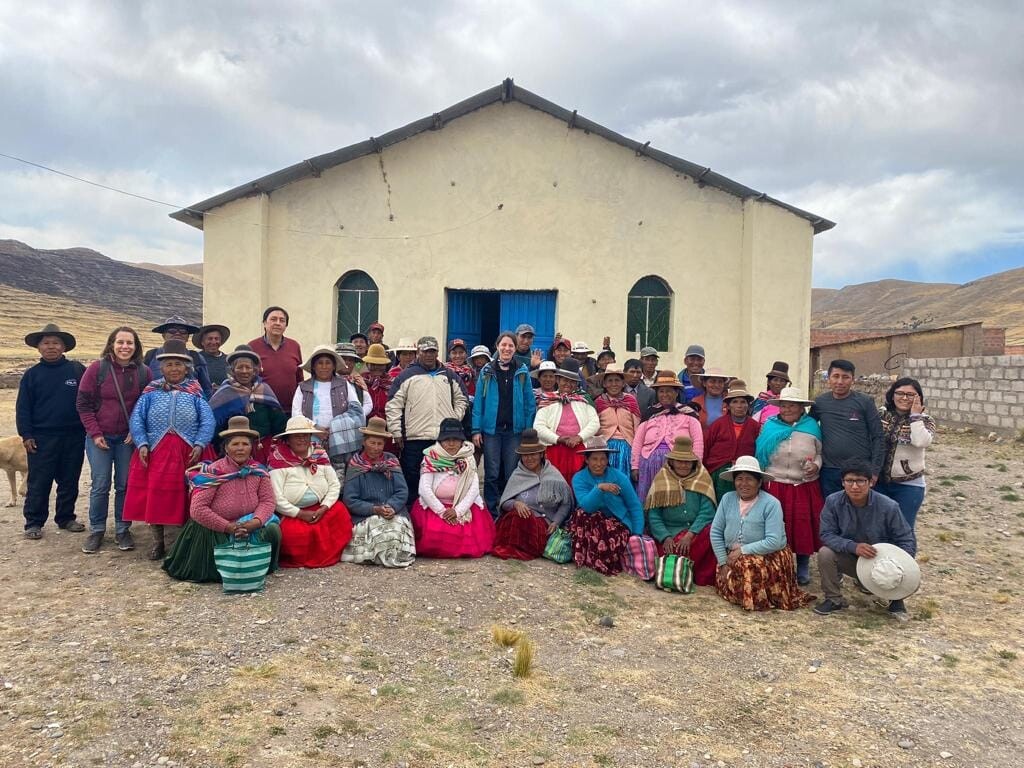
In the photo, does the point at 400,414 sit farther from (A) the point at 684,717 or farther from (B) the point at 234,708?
(A) the point at 684,717

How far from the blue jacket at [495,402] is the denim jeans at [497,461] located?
9cm

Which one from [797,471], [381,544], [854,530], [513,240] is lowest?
[381,544]

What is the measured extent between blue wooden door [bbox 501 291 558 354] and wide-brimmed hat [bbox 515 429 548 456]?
508 cm

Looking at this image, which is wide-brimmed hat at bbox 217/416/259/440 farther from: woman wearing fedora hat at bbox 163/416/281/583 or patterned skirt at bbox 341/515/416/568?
patterned skirt at bbox 341/515/416/568

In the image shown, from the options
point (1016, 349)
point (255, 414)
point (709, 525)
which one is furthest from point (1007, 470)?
point (1016, 349)

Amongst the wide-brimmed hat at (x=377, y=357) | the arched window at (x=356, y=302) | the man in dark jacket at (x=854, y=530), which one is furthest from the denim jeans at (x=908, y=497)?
the arched window at (x=356, y=302)

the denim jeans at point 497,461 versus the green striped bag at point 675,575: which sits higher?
the denim jeans at point 497,461

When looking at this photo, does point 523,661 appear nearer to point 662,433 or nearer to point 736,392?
point 662,433

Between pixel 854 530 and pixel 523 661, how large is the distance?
8.63 ft

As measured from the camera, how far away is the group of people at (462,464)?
4.76m

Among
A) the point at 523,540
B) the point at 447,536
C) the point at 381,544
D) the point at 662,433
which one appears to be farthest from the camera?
the point at 662,433

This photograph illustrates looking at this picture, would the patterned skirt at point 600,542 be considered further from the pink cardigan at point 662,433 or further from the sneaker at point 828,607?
the sneaker at point 828,607

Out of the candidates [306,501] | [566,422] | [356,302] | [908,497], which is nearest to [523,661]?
[306,501]

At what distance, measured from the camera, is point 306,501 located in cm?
509
